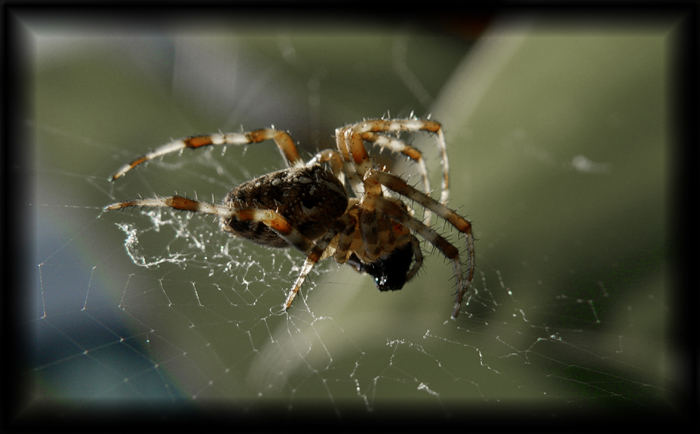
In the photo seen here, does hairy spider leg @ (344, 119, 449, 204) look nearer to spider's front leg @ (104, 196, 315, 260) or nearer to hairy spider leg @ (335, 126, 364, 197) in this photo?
hairy spider leg @ (335, 126, 364, 197)

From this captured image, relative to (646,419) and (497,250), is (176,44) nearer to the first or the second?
(497,250)

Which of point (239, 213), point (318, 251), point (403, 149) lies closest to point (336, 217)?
point (318, 251)

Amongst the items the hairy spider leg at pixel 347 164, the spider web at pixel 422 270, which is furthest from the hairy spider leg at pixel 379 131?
the spider web at pixel 422 270

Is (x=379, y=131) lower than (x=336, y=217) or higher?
higher

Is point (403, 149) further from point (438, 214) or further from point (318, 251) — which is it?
point (318, 251)

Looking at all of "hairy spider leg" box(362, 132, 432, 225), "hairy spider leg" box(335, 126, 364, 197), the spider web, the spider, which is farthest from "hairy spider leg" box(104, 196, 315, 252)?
"hairy spider leg" box(362, 132, 432, 225)

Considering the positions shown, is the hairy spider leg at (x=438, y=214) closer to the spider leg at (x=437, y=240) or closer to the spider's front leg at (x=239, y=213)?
→ the spider leg at (x=437, y=240)
